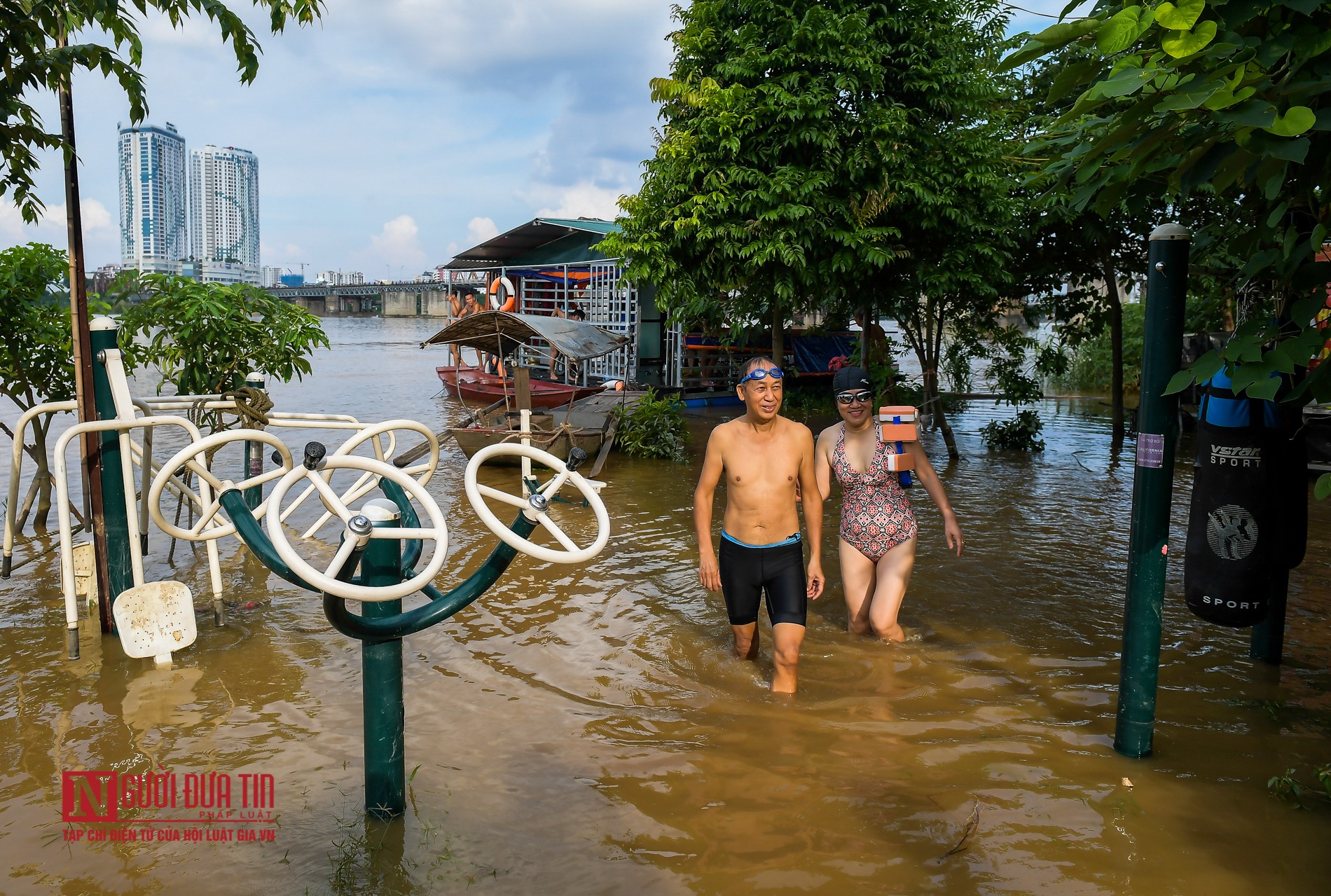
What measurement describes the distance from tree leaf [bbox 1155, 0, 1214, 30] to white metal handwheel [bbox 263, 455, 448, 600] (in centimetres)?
251

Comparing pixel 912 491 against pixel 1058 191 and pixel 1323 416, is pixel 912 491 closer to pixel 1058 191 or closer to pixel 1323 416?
pixel 1323 416

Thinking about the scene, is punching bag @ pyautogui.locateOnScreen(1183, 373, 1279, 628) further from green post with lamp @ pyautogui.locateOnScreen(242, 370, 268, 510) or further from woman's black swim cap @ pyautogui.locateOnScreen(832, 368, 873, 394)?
green post with lamp @ pyautogui.locateOnScreen(242, 370, 268, 510)

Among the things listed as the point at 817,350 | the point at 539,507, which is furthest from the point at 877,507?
the point at 817,350

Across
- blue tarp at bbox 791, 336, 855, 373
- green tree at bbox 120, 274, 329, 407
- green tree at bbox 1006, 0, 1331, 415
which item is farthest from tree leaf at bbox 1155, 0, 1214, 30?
blue tarp at bbox 791, 336, 855, 373

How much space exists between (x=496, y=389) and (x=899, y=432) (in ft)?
47.2

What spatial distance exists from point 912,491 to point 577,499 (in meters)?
4.13

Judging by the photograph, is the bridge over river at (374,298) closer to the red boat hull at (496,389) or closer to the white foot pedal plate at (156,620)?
the red boat hull at (496,389)

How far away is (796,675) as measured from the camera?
509cm

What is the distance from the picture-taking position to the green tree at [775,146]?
9859 millimetres

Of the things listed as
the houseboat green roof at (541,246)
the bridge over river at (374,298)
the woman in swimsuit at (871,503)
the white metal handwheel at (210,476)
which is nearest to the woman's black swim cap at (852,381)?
the woman in swimsuit at (871,503)

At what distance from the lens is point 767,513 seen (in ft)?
16.0

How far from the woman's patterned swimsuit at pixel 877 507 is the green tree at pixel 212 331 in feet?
14.6

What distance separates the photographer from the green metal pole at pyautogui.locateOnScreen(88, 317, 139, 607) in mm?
5047

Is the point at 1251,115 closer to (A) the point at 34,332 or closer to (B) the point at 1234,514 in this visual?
(B) the point at 1234,514
